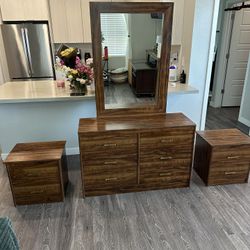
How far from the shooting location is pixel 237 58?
436cm

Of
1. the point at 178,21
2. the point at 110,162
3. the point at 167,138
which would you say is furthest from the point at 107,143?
the point at 178,21

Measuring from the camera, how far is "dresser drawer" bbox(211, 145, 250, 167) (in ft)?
7.52

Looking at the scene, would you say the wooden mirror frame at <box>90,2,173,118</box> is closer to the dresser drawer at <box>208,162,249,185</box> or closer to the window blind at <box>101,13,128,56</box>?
the window blind at <box>101,13,128,56</box>

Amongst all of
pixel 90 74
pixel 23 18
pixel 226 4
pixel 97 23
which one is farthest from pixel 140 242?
pixel 226 4

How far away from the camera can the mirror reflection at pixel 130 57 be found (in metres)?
2.10

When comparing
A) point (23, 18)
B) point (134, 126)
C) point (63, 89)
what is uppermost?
point (23, 18)

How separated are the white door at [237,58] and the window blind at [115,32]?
299cm

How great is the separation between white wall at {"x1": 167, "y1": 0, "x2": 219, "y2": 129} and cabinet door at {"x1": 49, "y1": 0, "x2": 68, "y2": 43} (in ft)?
7.67

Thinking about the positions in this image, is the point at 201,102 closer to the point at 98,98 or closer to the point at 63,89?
the point at 98,98

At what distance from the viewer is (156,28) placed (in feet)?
7.06

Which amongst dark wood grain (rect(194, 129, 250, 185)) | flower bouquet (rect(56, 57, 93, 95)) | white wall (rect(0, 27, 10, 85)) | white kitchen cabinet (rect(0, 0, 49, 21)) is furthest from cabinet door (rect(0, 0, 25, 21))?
dark wood grain (rect(194, 129, 250, 185))

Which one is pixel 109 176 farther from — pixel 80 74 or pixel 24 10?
pixel 24 10

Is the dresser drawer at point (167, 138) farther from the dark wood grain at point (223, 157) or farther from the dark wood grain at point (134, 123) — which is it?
the dark wood grain at point (223, 157)

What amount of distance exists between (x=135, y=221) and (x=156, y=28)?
5.79 feet
